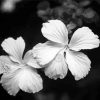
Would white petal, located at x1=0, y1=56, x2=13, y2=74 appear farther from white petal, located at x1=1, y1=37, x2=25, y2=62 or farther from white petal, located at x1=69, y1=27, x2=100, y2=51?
white petal, located at x1=69, y1=27, x2=100, y2=51

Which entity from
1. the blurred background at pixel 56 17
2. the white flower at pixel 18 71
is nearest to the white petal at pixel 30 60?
the white flower at pixel 18 71

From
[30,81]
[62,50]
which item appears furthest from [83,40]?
[30,81]

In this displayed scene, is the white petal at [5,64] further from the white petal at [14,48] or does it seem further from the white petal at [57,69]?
the white petal at [57,69]

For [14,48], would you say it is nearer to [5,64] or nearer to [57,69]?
[5,64]

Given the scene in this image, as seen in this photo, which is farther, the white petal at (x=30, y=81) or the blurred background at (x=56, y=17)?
the blurred background at (x=56, y=17)

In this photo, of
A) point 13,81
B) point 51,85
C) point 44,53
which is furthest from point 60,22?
point 51,85

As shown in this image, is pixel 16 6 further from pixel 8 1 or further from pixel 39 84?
pixel 39 84

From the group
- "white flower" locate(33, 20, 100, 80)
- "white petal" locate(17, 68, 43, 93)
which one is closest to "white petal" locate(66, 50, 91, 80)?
"white flower" locate(33, 20, 100, 80)
